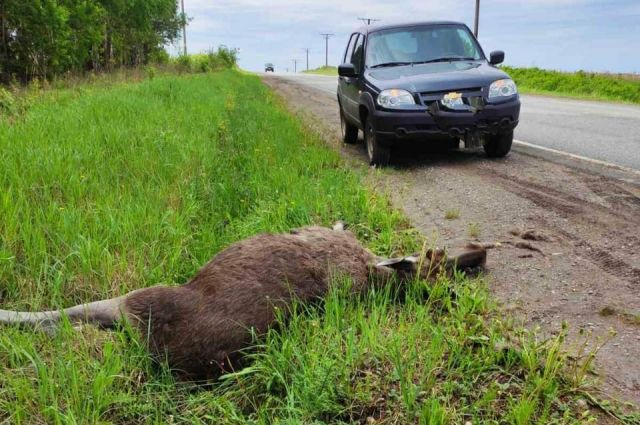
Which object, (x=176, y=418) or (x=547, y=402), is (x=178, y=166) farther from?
(x=547, y=402)

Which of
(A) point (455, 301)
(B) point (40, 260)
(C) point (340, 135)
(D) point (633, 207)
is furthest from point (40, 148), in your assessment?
(C) point (340, 135)

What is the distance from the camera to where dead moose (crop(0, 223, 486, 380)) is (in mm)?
2429

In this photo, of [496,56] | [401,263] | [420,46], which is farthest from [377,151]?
[401,263]

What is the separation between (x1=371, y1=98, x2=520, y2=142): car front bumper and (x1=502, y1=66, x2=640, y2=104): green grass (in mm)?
15620

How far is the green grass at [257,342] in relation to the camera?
215cm

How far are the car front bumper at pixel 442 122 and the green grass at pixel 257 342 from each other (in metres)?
1.53

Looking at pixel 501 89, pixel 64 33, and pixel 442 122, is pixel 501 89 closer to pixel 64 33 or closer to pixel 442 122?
pixel 442 122

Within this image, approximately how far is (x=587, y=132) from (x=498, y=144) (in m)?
3.50

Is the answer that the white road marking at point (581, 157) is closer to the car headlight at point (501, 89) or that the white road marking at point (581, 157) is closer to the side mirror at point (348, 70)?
the car headlight at point (501, 89)

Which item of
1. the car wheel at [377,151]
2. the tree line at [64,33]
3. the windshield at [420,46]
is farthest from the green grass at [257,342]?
the tree line at [64,33]

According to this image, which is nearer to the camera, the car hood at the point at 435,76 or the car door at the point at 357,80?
the car hood at the point at 435,76

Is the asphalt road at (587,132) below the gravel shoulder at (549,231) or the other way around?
the other way around

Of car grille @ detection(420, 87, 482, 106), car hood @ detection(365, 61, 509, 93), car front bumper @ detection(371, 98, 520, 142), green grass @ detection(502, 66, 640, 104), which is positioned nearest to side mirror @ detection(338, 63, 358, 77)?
car hood @ detection(365, 61, 509, 93)

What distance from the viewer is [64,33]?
19.4m
